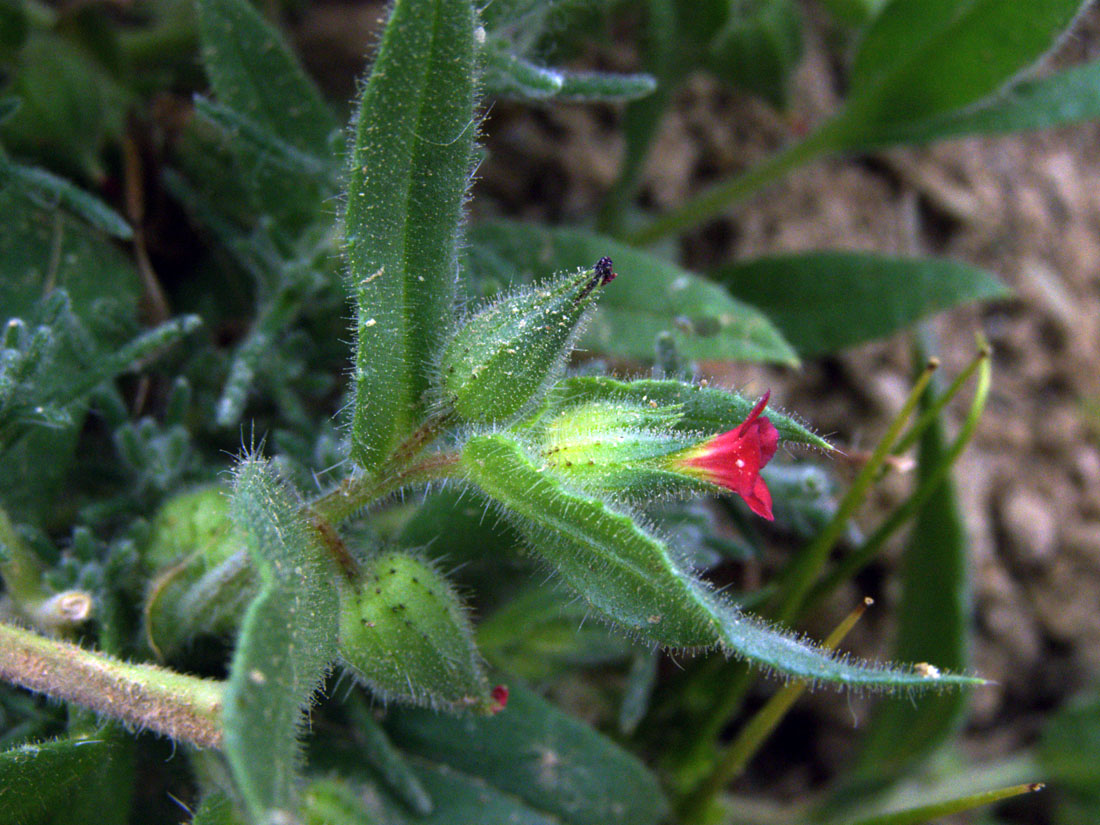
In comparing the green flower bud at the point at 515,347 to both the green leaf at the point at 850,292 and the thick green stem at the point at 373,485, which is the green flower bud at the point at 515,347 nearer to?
the thick green stem at the point at 373,485

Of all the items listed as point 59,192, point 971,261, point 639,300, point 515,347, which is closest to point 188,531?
point 59,192

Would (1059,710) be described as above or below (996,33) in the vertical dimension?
below

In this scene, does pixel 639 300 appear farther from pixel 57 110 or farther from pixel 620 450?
pixel 57 110

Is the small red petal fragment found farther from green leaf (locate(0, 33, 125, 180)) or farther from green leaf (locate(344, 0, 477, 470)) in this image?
green leaf (locate(0, 33, 125, 180))

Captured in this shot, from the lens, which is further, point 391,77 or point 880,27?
point 880,27

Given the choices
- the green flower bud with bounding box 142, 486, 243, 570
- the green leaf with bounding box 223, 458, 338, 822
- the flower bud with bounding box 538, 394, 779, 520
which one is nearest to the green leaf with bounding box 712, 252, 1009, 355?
the flower bud with bounding box 538, 394, 779, 520

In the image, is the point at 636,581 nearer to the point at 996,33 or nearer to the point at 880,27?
the point at 996,33

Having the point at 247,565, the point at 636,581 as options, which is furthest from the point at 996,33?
the point at 247,565
